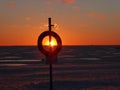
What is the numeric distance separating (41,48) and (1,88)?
32.8 feet

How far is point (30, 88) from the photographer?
Result: 23.9 m

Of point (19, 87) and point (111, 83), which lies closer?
point (19, 87)

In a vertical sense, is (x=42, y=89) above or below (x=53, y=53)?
below

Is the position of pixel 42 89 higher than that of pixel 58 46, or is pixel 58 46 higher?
pixel 58 46

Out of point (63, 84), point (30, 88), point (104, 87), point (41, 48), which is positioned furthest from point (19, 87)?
point (41, 48)

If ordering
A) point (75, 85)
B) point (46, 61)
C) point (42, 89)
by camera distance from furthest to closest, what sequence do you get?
1. point (75, 85)
2. point (42, 89)
3. point (46, 61)

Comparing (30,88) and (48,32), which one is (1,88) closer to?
(30,88)

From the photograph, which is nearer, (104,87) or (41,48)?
(41,48)

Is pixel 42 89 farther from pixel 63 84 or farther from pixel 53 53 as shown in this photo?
pixel 53 53

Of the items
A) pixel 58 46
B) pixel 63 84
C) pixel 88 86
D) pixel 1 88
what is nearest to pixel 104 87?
pixel 88 86

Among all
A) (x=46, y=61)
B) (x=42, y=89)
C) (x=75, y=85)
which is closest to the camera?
(x=46, y=61)

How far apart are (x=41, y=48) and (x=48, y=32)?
69cm

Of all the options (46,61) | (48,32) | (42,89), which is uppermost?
(48,32)

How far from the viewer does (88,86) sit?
81.4 ft
